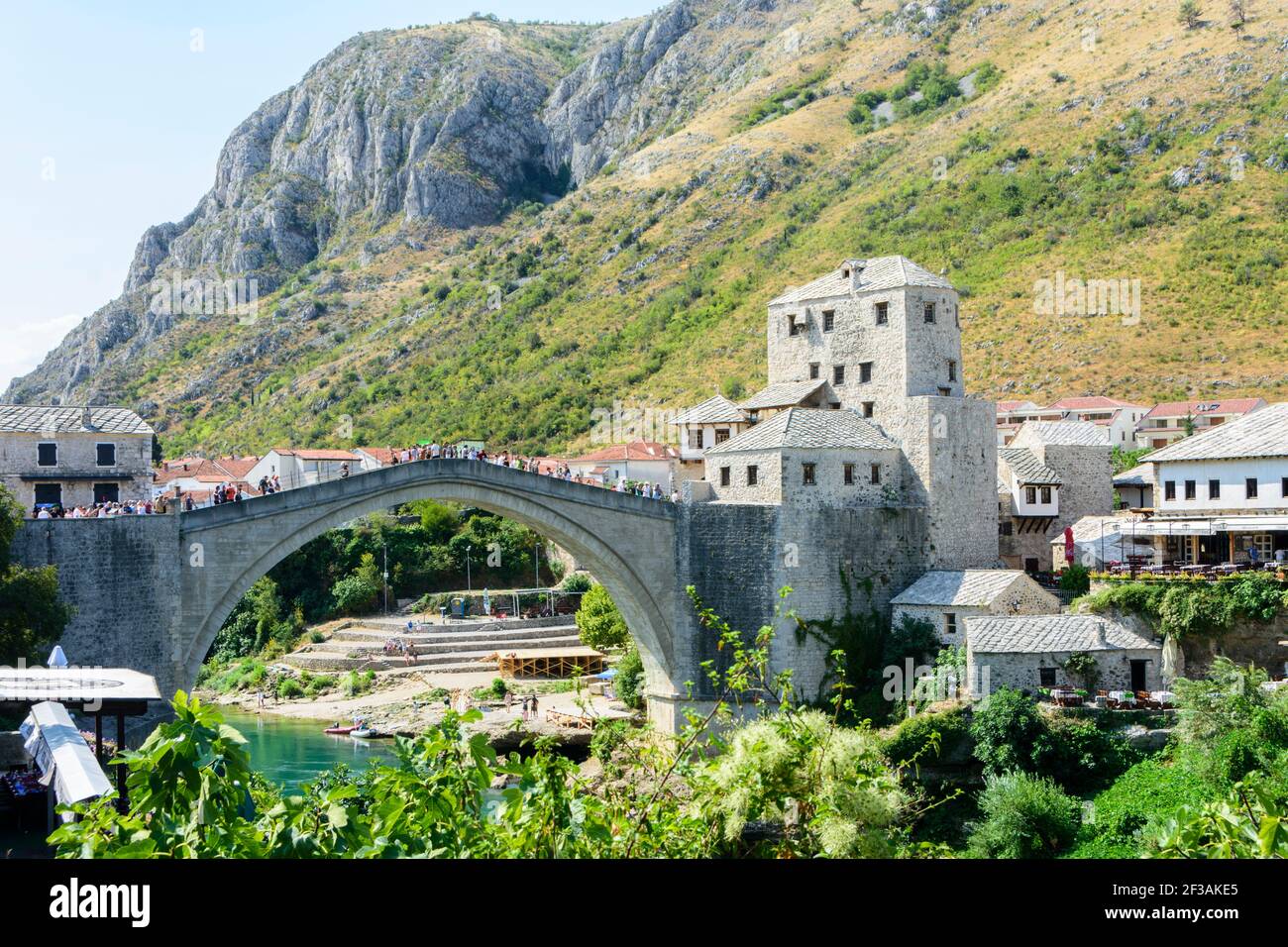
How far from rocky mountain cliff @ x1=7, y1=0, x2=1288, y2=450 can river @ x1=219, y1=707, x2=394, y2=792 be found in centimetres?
3096

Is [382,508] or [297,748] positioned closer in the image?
[382,508]

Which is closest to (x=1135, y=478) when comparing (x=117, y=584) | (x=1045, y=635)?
(x=1045, y=635)

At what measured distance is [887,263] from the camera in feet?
123

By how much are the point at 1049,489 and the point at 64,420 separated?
28152mm

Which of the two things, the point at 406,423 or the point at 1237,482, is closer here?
the point at 1237,482

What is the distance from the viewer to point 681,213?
303ft

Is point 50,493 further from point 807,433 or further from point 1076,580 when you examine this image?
point 1076,580

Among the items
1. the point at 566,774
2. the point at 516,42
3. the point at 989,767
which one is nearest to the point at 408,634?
the point at 989,767

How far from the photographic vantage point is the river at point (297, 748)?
36.4 meters

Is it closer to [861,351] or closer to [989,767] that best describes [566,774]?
[989,767]

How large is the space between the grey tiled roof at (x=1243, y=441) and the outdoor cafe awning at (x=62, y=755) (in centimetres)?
2800

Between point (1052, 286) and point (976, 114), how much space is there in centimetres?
2511

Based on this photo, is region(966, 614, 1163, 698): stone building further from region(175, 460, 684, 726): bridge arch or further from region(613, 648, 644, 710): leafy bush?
region(613, 648, 644, 710): leafy bush
